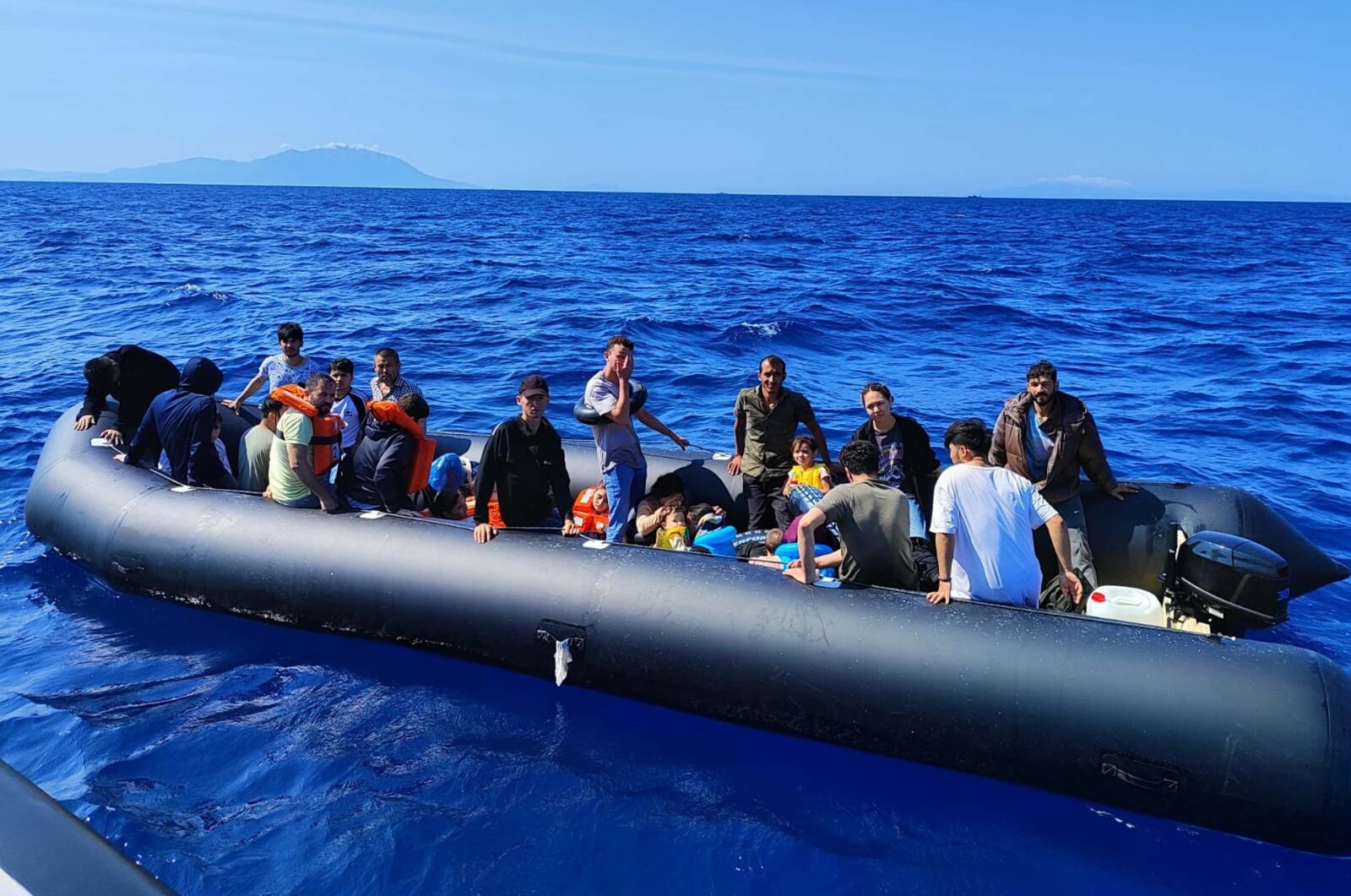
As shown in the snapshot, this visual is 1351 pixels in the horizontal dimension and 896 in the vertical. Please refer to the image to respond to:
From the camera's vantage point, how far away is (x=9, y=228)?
1318 inches

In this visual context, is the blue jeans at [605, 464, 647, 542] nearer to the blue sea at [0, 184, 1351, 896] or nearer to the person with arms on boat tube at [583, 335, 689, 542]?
the person with arms on boat tube at [583, 335, 689, 542]

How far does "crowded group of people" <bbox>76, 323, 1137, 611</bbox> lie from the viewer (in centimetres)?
452

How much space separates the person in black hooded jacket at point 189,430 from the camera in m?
6.48

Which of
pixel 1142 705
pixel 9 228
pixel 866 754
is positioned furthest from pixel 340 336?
pixel 9 228

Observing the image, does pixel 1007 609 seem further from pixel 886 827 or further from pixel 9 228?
pixel 9 228

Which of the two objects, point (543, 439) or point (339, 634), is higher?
point (543, 439)

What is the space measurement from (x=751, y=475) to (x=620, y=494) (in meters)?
0.87

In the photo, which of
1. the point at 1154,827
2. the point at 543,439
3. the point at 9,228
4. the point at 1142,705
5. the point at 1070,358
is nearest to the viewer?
the point at 1142,705

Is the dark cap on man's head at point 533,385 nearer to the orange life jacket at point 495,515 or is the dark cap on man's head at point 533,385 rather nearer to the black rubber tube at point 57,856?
the orange life jacket at point 495,515

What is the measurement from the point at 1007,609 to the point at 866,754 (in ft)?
3.48

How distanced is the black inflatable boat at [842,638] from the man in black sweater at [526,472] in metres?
0.26

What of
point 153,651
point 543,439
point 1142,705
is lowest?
point 153,651

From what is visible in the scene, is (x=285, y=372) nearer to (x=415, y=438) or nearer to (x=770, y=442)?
(x=415, y=438)

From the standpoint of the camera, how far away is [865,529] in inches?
185
